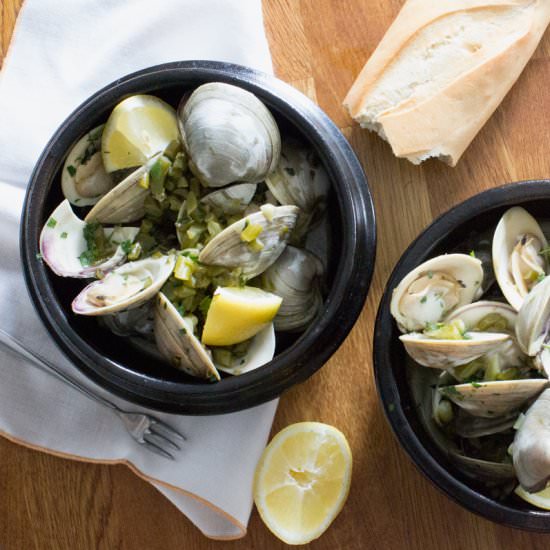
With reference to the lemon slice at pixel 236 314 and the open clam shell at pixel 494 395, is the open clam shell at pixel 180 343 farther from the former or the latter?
the open clam shell at pixel 494 395

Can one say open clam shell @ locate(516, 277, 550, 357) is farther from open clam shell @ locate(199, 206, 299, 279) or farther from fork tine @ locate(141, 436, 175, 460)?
fork tine @ locate(141, 436, 175, 460)

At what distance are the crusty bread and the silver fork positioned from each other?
53 cm

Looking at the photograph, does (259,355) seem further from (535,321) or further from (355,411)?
(535,321)

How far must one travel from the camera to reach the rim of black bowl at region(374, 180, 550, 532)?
3.28 feet

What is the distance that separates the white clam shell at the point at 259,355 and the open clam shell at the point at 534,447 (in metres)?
0.32

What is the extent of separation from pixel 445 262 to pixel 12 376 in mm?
673

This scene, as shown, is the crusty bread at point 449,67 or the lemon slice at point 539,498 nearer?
the lemon slice at point 539,498

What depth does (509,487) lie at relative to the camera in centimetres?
105

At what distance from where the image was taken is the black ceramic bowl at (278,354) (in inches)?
40.1

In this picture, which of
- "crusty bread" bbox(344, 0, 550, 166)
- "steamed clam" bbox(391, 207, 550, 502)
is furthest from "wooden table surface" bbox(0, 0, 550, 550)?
"steamed clam" bbox(391, 207, 550, 502)

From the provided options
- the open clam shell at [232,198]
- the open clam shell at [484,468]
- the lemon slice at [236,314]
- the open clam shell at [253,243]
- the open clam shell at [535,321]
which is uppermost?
the open clam shell at [232,198]

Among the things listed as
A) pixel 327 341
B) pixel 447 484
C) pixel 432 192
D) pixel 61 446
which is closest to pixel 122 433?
pixel 61 446

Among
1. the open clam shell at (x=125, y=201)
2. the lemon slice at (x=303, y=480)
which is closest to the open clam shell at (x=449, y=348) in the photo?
the lemon slice at (x=303, y=480)

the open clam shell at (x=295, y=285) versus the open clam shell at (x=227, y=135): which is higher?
the open clam shell at (x=227, y=135)
